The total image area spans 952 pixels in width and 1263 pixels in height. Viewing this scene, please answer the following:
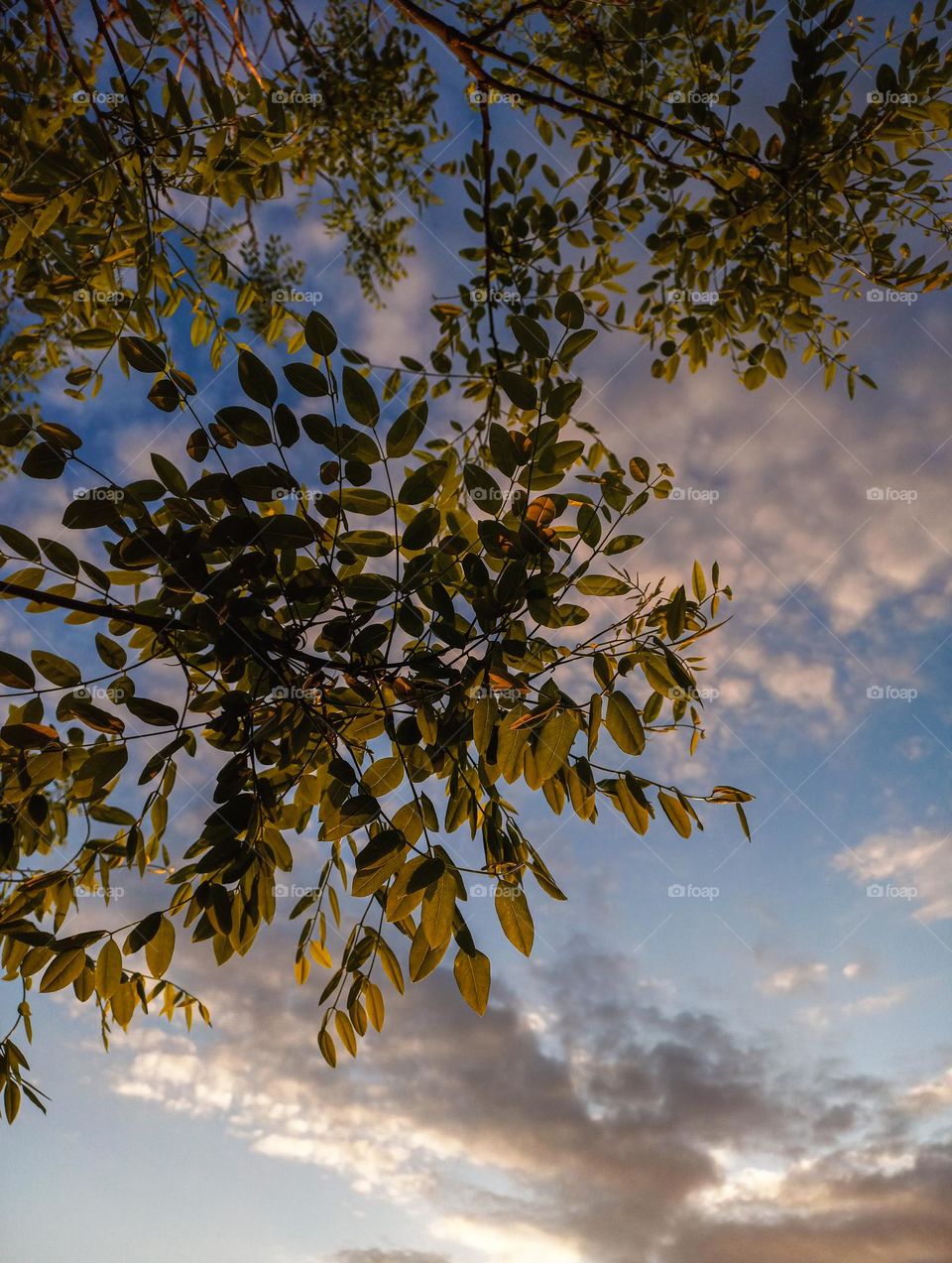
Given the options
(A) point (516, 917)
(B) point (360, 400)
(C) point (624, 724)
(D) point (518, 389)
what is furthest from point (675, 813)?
(B) point (360, 400)

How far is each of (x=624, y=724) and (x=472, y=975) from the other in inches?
16.3

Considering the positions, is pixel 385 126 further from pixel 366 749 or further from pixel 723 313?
pixel 366 749

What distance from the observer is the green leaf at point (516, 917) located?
1126 millimetres

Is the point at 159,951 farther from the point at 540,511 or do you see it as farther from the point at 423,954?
the point at 540,511

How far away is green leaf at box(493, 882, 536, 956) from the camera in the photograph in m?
1.13

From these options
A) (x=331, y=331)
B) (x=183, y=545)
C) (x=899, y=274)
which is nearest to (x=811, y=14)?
(x=899, y=274)

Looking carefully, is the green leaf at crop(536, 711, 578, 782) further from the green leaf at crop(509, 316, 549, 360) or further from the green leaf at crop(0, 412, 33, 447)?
the green leaf at crop(0, 412, 33, 447)

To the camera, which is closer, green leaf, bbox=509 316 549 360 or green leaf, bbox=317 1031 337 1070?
green leaf, bbox=509 316 549 360

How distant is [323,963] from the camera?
1523mm

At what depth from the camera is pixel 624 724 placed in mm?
1134

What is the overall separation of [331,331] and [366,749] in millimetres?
659

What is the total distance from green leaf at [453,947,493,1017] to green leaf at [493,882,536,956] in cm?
5

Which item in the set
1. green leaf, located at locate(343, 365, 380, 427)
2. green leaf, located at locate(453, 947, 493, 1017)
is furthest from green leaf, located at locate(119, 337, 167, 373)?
green leaf, located at locate(453, 947, 493, 1017)

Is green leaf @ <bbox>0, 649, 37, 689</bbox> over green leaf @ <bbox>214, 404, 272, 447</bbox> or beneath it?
beneath
